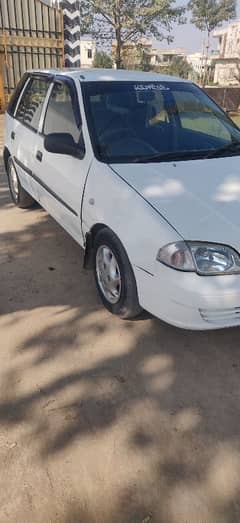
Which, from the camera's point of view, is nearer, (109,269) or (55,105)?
(109,269)

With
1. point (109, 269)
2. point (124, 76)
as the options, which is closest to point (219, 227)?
point (109, 269)

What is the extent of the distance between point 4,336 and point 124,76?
253 centimetres

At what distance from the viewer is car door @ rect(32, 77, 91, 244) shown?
334cm

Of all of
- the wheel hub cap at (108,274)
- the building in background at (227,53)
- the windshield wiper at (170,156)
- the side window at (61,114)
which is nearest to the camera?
the wheel hub cap at (108,274)

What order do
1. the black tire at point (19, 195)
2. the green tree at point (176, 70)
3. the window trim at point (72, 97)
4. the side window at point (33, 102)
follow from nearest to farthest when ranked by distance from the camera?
the window trim at point (72, 97), the side window at point (33, 102), the black tire at point (19, 195), the green tree at point (176, 70)

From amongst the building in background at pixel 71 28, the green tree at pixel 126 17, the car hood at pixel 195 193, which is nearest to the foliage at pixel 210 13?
the green tree at pixel 126 17

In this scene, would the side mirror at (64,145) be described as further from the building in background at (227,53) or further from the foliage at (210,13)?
the building in background at (227,53)

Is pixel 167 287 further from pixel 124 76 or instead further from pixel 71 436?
pixel 124 76

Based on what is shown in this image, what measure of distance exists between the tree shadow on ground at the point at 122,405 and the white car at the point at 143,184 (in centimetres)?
32

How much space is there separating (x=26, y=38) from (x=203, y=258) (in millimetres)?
12336

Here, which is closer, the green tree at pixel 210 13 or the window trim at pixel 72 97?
the window trim at pixel 72 97

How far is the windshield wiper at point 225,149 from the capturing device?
336 centimetres

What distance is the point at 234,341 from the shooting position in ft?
9.88

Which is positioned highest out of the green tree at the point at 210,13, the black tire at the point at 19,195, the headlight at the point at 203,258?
the green tree at the point at 210,13
